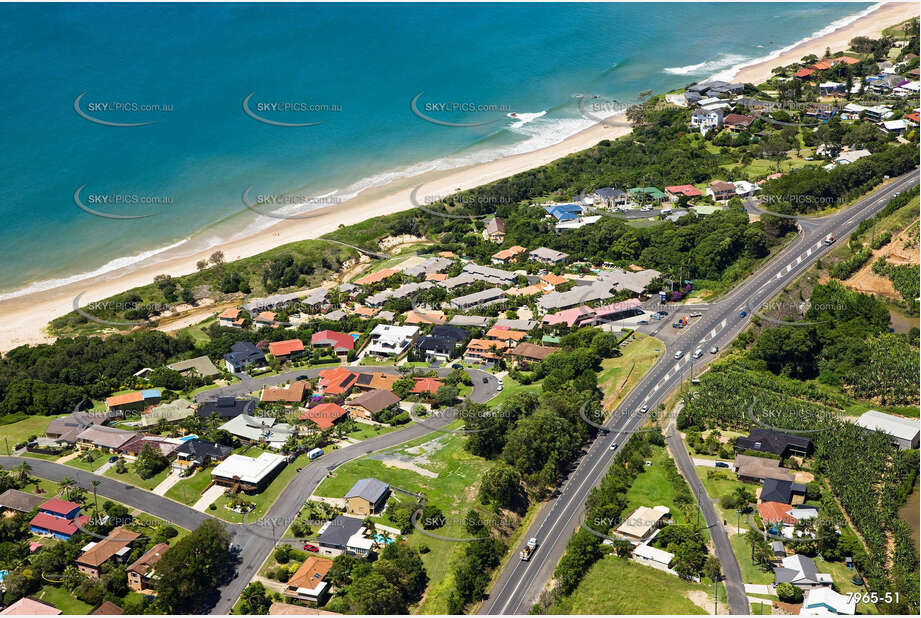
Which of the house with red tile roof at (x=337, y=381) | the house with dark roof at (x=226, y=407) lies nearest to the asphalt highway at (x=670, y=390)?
the house with red tile roof at (x=337, y=381)

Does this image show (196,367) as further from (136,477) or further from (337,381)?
(136,477)

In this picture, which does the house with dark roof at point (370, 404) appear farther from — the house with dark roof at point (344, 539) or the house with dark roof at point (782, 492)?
the house with dark roof at point (782, 492)

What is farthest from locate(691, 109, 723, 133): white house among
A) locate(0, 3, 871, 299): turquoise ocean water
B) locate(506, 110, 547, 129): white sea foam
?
locate(506, 110, 547, 129): white sea foam

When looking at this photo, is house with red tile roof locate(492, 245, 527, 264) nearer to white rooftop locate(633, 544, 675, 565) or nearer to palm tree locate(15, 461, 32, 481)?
white rooftop locate(633, 544, 675, 565)

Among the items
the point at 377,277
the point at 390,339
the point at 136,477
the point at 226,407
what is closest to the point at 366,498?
the point at 136,477

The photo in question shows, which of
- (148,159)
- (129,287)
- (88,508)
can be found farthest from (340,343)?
(148,159)
